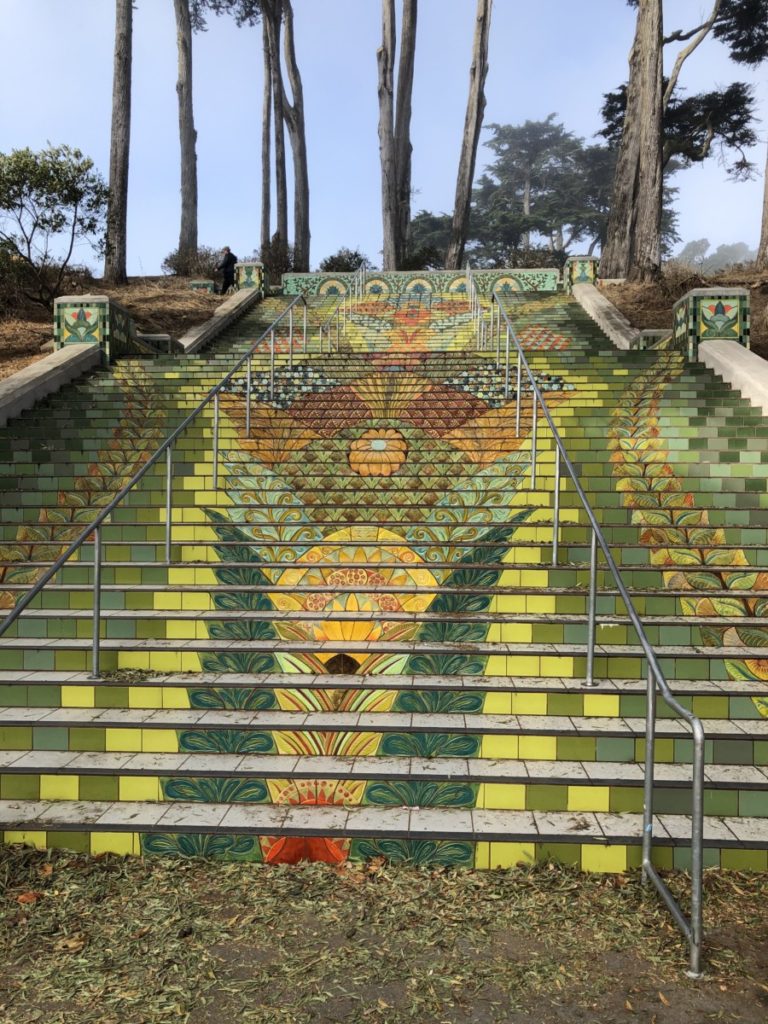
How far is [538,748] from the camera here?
3.89 meters

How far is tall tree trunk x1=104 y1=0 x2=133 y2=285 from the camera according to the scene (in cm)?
1722

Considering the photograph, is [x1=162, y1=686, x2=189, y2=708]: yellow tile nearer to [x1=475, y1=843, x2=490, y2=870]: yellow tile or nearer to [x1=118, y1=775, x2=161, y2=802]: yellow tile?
[x1=118, y1=775, x2=161, y2=802]: yellow tile

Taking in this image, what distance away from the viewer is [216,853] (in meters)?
3.47

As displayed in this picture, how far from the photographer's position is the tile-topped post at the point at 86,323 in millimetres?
9781

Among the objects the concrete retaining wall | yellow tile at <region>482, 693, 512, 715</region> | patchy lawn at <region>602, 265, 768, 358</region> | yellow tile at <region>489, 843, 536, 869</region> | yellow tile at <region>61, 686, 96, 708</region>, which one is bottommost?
yellow tile at <region>489, 843, 536, 869</region>

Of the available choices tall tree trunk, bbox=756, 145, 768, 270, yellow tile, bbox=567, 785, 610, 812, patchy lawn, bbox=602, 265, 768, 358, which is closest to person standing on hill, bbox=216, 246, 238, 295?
patchy lawn, bbox=602, 265, 768, 358

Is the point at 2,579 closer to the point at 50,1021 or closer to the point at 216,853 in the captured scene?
the point at 216,853

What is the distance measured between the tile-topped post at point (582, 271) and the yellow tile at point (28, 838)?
14.0 m

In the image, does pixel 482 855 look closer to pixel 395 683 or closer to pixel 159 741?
pixel 395 683

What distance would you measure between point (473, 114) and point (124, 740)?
21.8 meters

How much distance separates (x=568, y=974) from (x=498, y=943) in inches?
11.1

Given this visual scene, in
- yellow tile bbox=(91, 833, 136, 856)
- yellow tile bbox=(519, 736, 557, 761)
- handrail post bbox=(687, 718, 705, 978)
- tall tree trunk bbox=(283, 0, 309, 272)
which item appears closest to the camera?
handrail post bbox=(687, 718, 705, 978)

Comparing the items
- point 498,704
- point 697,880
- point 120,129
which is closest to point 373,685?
point 498,704

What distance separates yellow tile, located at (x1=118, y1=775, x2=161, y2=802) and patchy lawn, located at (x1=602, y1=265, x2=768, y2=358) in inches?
437
